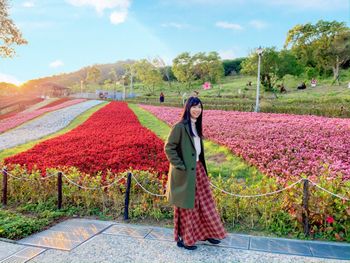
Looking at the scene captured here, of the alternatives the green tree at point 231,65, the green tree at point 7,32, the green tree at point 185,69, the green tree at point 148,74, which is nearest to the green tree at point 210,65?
the green tree at point 185,69

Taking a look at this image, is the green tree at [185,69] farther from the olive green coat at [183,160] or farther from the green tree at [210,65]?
the olive green coat at [183,160]

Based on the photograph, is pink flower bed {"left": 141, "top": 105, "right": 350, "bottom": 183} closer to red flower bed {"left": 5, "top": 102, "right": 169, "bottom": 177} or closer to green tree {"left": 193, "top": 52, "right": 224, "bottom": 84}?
red flower bed {"left": 5, "top": 102, "right": 169, "bottom": 177}

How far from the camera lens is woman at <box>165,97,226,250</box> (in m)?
4.10

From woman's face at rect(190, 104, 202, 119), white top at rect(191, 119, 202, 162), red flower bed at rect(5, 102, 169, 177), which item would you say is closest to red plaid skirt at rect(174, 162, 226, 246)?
white top at rect(191, 119, 202, 162)

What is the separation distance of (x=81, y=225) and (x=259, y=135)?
7121 mm

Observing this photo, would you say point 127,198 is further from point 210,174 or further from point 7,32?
point 7,32

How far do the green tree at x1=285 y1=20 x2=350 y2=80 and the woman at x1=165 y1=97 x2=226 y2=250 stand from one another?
127ft

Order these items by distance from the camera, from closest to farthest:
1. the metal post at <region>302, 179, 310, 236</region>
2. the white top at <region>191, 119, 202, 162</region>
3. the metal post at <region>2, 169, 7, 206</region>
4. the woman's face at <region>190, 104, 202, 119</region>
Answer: the woman's face at <region>190, 104, 202, 119</region> → the white top at <region>191, 119, 202, 162</region> → the metal post at <region>302, 179, 310, 236</region> → the metal post at <region>2, 169, 7, 206</region>

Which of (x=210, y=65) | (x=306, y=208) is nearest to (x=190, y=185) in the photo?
(x=306, y=208)

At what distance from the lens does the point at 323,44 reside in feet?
133

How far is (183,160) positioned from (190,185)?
31 centimetres

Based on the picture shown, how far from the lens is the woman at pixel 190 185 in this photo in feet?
13.5

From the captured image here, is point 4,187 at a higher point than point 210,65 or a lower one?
lower

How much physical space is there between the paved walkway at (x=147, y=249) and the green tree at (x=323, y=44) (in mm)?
38245
